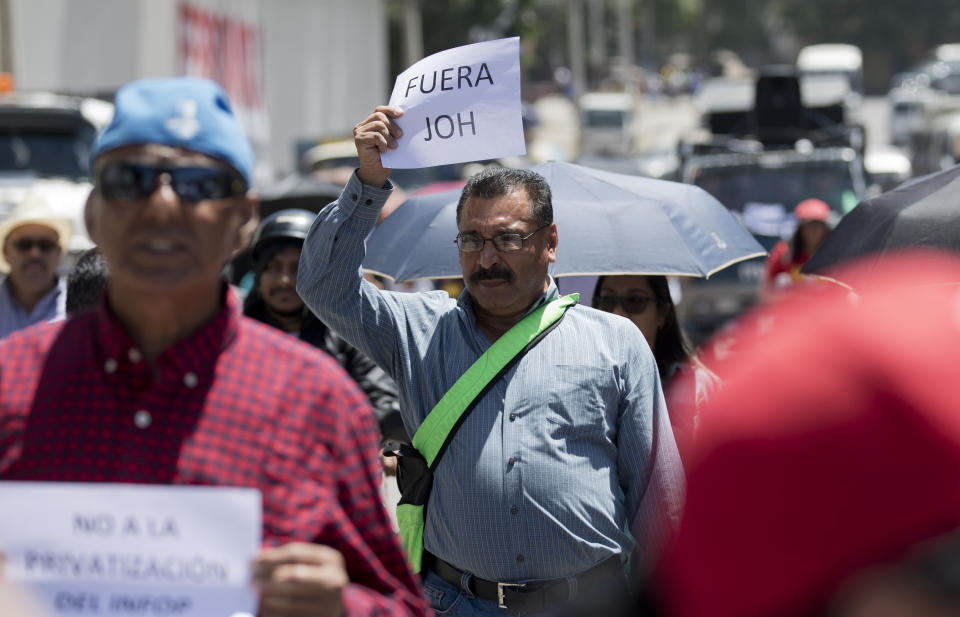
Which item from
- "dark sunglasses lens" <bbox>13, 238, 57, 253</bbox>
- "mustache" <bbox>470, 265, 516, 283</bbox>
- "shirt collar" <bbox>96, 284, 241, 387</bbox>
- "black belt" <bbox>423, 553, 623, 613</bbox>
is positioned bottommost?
"black belt" <bbox>423, 553, 623, 613</bbox>

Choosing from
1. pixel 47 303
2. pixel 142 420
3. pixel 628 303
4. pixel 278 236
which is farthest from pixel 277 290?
pixel 142 420

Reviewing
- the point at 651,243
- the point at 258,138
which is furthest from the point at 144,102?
the point at 258,138

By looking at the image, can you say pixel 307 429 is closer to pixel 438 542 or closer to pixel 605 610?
pixel 605 610

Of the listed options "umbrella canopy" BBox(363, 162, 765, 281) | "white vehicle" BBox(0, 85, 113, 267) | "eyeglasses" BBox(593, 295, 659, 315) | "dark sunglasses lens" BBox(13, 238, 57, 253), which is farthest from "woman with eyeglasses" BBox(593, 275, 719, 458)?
"white vehicle" BBox(0, 85, 113, 267)

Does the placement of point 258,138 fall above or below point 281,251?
above

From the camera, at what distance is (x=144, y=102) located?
83.0 inches

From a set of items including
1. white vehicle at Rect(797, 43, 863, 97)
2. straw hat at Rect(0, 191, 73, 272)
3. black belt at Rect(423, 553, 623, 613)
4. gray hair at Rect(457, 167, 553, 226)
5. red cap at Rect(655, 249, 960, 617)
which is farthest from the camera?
white vehicle at Rect(797, 43, 863, 97)

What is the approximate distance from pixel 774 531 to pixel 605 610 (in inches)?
20.5

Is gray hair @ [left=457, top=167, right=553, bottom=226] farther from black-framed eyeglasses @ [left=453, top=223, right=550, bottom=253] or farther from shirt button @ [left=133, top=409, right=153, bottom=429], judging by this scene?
shirt button @ [left=133, top=409, right=153, bottom=429]

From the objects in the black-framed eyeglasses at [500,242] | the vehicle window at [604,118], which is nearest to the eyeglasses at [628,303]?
the black-framed eyeglasses at [500,242]

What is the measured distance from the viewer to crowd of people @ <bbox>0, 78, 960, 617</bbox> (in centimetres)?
101

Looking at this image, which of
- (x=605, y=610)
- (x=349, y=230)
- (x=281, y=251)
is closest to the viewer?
(x=605, y=610)

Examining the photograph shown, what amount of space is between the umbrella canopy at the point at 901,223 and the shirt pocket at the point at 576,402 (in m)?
1.24

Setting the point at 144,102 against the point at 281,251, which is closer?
the point at 144,102
